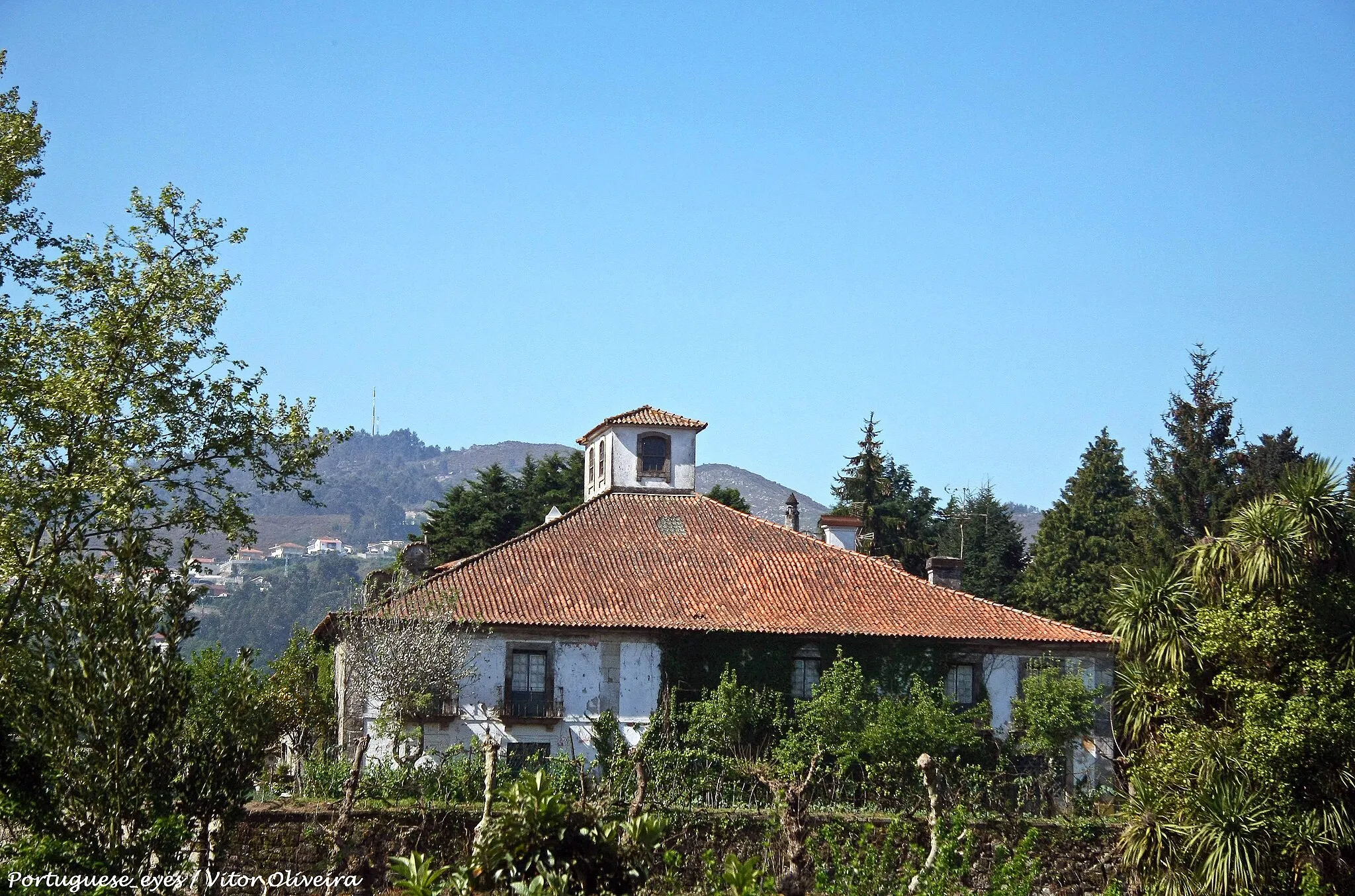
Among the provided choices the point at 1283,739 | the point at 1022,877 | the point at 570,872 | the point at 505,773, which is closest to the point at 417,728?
the point at 505,773

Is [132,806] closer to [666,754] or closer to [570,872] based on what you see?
[570,872]

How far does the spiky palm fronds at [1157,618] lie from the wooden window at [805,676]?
350 inches

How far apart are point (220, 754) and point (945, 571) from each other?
1032 inches

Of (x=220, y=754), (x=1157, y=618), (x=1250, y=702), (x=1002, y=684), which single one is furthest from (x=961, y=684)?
(x=220, y=754)

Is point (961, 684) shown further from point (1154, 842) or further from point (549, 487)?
point (549, 487)

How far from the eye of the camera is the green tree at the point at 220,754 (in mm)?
12500

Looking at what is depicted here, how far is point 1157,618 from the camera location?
22984mm

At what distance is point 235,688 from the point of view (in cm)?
1320

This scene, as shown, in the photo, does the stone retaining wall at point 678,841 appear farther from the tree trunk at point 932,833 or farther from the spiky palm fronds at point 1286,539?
the spiky palm fronds at point 1286,539

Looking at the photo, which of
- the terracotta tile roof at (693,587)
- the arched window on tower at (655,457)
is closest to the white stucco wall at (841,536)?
the terracotta tile roof at (693,587)

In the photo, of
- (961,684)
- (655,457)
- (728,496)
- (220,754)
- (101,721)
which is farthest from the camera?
(728,496)

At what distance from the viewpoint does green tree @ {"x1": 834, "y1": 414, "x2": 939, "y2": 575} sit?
205 feet

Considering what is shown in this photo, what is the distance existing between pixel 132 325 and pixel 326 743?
675 inches

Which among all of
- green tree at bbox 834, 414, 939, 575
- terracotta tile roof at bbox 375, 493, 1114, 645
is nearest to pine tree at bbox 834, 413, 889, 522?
green tree at bbox 834, 414, 939, 575
